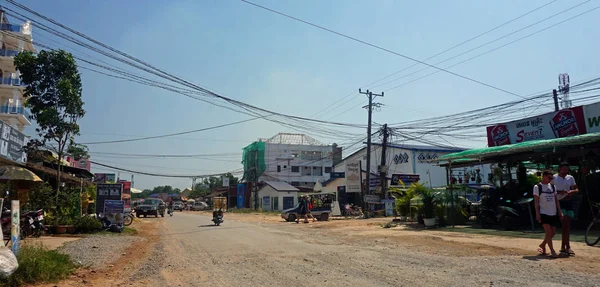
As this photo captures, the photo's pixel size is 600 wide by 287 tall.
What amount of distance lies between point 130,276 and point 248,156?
7660 centimetres

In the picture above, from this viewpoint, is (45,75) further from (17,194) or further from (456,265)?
(456,265)

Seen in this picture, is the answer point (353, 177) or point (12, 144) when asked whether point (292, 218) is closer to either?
point (353, 177)

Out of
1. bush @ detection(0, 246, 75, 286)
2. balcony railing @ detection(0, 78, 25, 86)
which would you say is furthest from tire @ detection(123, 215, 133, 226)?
balcony railing @ detection(0, 78, 25, 86)

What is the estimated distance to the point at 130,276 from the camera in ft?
27.7

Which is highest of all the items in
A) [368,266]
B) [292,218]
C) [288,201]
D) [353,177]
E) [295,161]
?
[295,161]

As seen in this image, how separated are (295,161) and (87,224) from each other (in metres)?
69.8

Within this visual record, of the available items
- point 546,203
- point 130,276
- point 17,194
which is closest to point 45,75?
point 17,194

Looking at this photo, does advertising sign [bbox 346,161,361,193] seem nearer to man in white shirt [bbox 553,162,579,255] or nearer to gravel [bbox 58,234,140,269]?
gravel [bbox 58,234,140,269]

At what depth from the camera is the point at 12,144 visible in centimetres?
1812

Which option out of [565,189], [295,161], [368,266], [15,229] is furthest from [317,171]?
[15,229]

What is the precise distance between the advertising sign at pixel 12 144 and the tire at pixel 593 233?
19.5m

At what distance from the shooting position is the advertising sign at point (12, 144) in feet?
54.9

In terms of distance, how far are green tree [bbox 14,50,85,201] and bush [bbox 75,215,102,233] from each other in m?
1.96

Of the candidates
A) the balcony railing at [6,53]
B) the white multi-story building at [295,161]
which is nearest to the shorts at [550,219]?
the balcony railing at [6,53]
